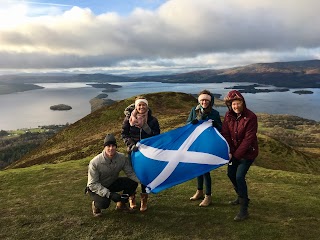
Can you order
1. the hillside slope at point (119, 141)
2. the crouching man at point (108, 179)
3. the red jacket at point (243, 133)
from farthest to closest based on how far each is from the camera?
the hillside slope at point (119, 141) < the crouching man at point (108, 179) < the red jacket at point (243, 133)

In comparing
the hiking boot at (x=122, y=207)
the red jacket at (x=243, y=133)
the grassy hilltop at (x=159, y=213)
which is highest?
the red jacket at (x=243, y=133)

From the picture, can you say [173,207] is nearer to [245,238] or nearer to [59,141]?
[245,238]

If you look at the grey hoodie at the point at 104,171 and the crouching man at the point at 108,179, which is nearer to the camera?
the crouching man at the point at 108,179

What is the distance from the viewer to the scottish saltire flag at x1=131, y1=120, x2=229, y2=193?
10.9 m

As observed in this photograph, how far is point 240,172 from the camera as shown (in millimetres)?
10328

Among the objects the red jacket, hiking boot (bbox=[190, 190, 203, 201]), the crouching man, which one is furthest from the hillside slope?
the red jacket

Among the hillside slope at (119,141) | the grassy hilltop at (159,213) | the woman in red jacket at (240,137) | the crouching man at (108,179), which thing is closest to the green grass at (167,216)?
the grassy hilltop at (159,213)

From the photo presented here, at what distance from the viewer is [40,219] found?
38.3ft

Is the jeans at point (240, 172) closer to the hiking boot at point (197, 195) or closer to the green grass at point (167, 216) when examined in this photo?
the green grass at point (167, 216)

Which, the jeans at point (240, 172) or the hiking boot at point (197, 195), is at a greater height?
the jeans at point (240, 172)

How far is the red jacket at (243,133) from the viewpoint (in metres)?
10.00

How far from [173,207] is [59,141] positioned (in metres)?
51.7

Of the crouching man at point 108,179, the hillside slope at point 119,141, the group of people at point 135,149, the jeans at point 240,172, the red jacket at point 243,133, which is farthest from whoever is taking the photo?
the hillside slope at point 119,141

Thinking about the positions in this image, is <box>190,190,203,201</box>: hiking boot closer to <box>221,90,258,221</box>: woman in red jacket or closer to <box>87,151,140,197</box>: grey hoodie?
<box>221,90,258,221</box>: woman in red jacket
